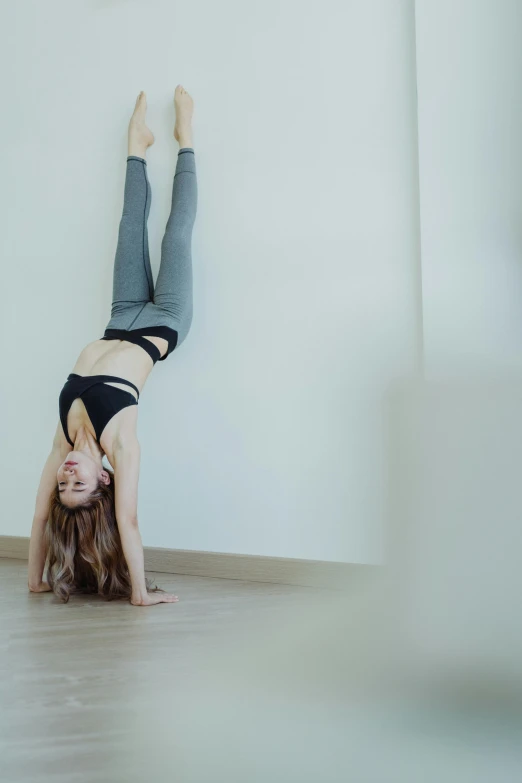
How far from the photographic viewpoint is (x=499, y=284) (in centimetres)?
171

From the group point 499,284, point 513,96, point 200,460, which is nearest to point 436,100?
point 513,96

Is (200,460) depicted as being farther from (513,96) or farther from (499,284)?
(513,96)

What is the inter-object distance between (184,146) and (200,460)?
1292 millimetres

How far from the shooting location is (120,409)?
2.50m

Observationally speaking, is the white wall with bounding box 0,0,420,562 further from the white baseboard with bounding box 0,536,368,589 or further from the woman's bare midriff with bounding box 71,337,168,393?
the woman's bare midriff with bounding box 71,337,168,393

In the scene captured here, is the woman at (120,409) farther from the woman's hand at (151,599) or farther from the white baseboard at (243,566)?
the white baseboard at (243,566)

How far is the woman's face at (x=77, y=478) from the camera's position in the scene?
7.49ft

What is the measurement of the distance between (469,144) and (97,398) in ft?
5.00

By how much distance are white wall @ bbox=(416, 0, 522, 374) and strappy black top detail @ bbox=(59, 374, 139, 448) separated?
1.14 metres

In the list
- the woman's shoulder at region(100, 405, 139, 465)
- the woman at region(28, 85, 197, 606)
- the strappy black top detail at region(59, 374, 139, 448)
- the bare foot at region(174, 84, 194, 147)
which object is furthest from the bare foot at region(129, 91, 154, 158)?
the woman's shoulder at region(100, 405, 139, 465)

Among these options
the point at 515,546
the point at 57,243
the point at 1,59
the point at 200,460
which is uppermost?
the point at 1,59

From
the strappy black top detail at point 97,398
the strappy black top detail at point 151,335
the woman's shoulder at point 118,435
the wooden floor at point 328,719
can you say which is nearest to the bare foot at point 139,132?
the strappy black top detail at point 151,335

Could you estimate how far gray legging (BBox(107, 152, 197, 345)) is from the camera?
107 inches

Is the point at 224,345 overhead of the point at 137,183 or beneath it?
beneath
